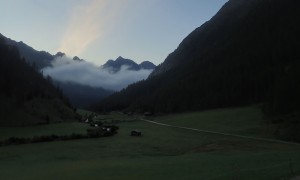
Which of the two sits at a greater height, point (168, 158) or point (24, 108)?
point (24, 108)

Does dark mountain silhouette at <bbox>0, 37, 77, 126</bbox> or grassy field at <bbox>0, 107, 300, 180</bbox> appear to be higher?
dark mountain silhouette at <bbox>0, 37, 77, 126</bbox>

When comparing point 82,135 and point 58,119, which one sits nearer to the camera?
point 82,135

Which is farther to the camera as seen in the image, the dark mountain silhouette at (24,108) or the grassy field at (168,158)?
the dark mountain silhouette at (24,108)

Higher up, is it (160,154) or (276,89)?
(276,89)

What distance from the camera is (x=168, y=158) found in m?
67.1

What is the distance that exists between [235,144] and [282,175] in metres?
52.9

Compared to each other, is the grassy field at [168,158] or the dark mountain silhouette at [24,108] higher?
the dark mountain silhouette at [24,108]

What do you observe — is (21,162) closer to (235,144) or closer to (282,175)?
(235,144)

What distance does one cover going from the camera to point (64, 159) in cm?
7306

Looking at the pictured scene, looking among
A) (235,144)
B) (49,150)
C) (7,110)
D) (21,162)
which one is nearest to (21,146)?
(49,150)

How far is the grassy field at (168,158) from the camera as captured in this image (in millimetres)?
44006

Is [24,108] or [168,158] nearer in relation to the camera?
[168,158]

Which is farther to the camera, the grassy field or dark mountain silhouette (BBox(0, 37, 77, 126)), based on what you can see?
dark mountain silhouette (BBox(0, 37, 77, 126))

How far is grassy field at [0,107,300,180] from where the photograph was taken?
44.0 metres
